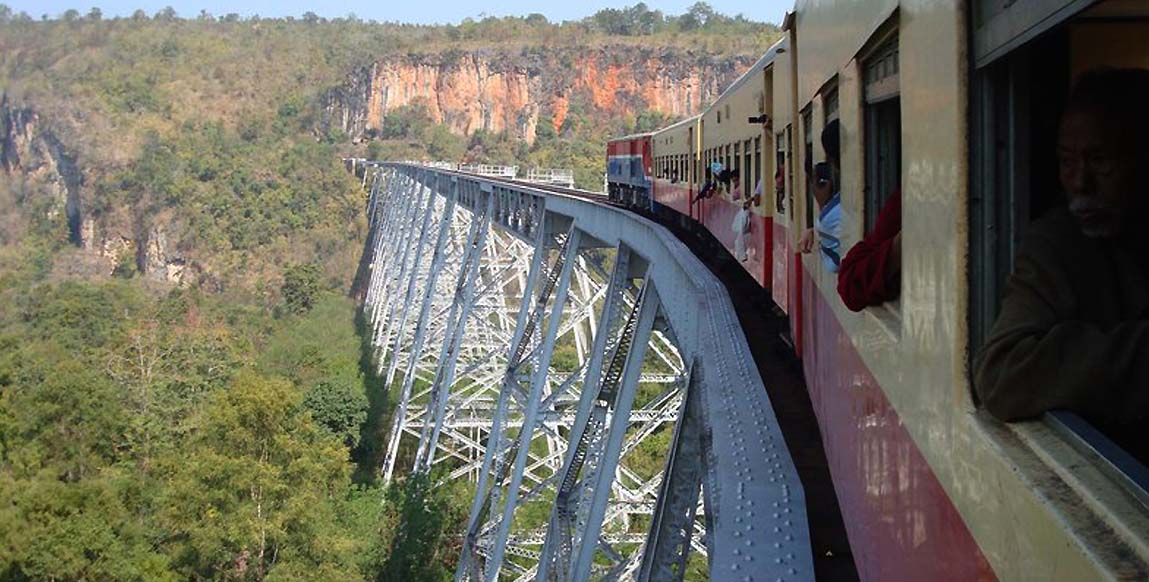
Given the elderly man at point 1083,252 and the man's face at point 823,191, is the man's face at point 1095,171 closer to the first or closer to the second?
the elderly man at point 1083,252

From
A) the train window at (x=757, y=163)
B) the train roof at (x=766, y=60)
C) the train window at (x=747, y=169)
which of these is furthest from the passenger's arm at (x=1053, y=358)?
the train window at (x=747, y=169)

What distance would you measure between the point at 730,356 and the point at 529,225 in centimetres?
1527

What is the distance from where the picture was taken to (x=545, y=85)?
8594 cm

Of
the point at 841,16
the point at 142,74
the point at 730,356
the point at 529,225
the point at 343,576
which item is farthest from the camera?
the point at 142,74

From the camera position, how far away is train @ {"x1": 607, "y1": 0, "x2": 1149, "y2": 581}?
1.38m

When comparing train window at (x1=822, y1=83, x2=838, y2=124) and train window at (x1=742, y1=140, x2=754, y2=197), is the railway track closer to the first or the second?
train window at (x1=742, y1=140, x2=754, y2=197)

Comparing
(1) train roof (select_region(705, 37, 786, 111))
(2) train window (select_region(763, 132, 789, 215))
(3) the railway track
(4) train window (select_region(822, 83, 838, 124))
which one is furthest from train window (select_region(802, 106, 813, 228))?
(1) train roof (select_region(705, 37, 786, 111))

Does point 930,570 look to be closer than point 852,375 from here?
Yes

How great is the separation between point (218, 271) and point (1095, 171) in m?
67.0

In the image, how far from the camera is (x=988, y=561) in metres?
1.60

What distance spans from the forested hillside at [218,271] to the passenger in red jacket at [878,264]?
16631 mm

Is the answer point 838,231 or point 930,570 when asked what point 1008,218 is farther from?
point 838,231

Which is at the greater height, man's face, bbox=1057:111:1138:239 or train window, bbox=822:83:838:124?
train window, bbox=822:83:838:124

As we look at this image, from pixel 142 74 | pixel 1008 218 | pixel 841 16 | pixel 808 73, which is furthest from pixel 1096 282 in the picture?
pixel 142 74
